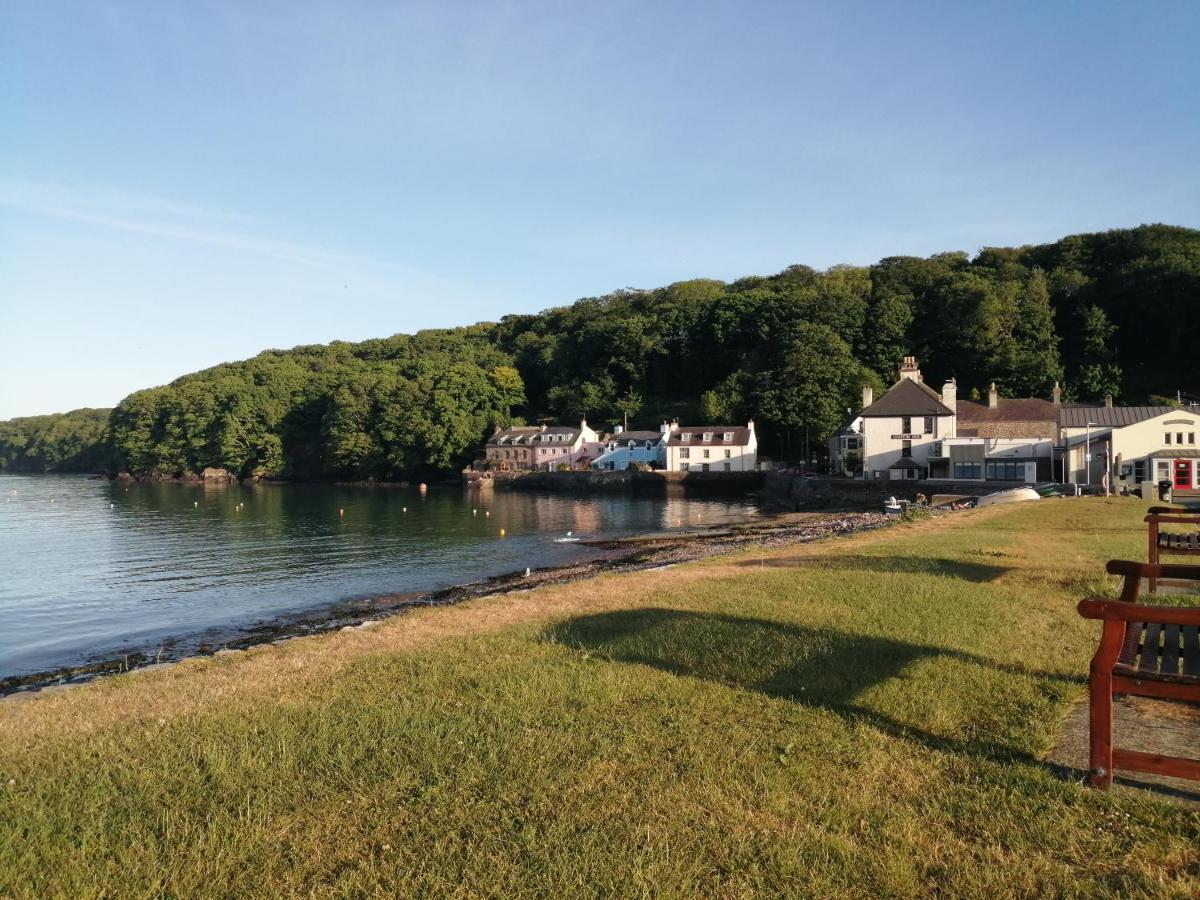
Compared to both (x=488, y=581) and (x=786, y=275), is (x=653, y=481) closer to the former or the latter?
(x=488, y=581)

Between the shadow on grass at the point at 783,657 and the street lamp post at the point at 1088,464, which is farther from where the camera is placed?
the street lamp post at the point at 1088,464

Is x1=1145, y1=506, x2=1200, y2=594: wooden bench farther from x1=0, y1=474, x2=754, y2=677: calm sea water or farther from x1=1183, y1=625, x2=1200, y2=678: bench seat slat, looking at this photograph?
x1=0, y1=474, x2=754, y2=677: calm sea water

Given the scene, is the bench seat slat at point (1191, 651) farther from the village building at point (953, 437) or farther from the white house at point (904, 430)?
the white house at point (904, 430)

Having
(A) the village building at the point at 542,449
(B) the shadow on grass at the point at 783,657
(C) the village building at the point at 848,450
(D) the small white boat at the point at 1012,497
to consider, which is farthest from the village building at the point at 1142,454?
(A) the village building at the point at 542,449

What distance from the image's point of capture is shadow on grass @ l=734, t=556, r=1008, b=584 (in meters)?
14.4

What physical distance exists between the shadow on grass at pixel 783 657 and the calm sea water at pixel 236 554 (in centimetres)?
1734

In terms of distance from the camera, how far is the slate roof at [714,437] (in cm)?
9550

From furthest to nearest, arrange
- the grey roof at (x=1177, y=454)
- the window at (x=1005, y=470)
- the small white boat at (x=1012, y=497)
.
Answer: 1. the window at (x=1005, y=470)
2. the grey roof at (x=1177, y=454)
3. the small white boat at (x=1012, y=497)

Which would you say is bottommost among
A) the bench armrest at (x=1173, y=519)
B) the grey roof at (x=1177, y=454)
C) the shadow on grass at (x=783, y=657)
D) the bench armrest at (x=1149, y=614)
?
the shadow on grass at (x=783, y=657)

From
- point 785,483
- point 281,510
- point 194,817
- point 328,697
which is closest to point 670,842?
point 194,817

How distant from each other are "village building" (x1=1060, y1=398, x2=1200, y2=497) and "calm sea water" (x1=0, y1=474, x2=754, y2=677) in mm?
24630

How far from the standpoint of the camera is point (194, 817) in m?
5.21

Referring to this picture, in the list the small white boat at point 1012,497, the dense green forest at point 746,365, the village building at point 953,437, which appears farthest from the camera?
the dense green forest at point 746,365

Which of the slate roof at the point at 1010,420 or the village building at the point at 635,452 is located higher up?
the slate roof at the point at 1010,420
